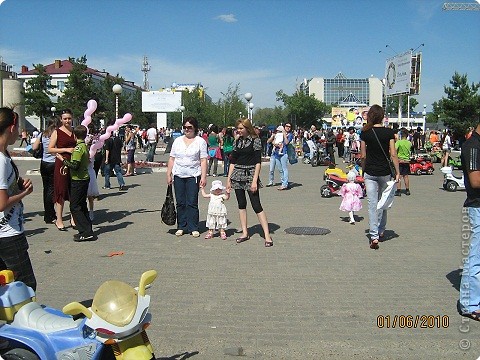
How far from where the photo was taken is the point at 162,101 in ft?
210

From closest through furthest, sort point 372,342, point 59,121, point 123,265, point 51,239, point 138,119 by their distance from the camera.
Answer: point 372,342 → point 123,265 → point 51,239 → point 59,121 → point 138,119

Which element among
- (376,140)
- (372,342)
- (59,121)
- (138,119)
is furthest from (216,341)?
(138,119)

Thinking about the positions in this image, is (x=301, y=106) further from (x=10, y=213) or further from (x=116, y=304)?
(x=116, y=304)

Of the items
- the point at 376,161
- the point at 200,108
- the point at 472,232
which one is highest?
the point at 200,108

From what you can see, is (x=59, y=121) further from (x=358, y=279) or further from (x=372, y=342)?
(x=372, y=342)

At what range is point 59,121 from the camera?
9031 millimetres

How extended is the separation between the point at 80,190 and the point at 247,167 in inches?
105

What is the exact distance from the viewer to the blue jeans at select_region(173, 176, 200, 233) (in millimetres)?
8328

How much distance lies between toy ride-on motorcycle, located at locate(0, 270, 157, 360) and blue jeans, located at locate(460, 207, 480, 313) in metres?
3.17

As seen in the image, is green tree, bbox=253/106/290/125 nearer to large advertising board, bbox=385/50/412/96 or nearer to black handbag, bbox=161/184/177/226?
large advertising board, bbox=385/50/412/96

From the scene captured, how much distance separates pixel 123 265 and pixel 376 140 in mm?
4134

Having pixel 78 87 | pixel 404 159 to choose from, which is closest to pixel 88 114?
pixel 404 159

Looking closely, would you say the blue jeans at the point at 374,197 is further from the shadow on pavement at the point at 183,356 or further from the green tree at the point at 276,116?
the green tree at the point at 276,116

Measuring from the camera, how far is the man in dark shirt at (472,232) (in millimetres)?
4676
